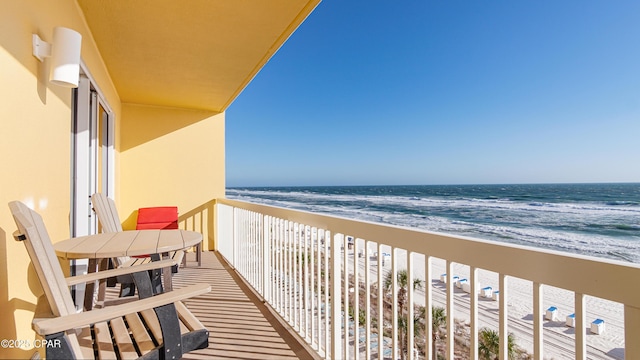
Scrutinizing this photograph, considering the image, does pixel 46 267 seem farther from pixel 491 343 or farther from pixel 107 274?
pixel 491 343

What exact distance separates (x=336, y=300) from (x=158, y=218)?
151 inches

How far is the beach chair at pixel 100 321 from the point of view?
3.27ft

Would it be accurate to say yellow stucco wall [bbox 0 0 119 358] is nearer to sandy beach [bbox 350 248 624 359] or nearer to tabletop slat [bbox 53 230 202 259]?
tabletop slat [bbox 53 230 202 259]

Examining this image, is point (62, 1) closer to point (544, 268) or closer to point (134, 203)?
point (544, 268)

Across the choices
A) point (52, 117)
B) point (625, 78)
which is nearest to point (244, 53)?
point (52, 117)

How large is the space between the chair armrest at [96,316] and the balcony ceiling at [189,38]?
2087 millimetres

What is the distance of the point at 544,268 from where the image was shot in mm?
883

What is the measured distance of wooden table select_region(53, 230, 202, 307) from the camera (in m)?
1.56

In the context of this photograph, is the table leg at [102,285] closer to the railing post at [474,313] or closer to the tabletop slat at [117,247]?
the tabletop slat at [117,247]

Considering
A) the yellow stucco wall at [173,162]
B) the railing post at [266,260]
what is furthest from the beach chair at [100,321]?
the yellow stucco wall at [173,162]

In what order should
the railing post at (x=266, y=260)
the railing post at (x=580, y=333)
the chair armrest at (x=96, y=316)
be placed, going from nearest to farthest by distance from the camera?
the railing post at (x=580, y=333) → the chair armrest at (x=96, y=316) → the railing post at (x=266, y=260)

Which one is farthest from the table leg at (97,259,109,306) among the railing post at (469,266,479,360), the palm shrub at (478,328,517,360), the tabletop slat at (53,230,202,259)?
the palm shrub at (478,328,517,360)

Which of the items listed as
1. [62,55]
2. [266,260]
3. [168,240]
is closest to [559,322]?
[266,260]

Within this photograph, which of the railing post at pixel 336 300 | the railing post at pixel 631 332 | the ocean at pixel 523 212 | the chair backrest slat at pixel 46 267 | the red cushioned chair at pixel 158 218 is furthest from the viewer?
the ocean at pixel 523 212
